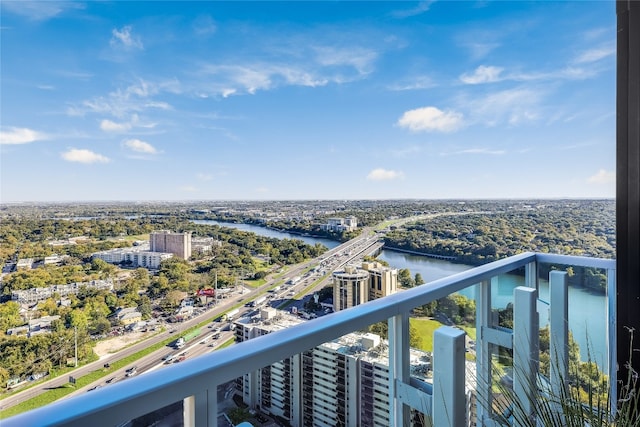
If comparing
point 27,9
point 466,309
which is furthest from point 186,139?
point 466,309

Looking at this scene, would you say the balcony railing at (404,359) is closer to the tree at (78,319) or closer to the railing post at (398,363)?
the railing post at (398,363)

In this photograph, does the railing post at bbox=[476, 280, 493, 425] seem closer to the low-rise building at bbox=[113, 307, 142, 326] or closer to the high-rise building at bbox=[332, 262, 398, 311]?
the high-rise building at bbox=[332, 262, 398, 311]

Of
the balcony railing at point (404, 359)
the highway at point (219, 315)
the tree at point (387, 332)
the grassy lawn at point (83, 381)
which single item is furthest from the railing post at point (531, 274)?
the grassy lawn at point (83, 381)

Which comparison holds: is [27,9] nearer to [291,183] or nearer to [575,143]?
[291,183]

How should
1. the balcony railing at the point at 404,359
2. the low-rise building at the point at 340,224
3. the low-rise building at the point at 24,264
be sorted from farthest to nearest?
the low-rise building at the point at 340,224 < the low-rise building at the point at 24,264 < the balcony railing at the point at 404,359

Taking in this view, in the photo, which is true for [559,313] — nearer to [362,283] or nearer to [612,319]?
[612,319]

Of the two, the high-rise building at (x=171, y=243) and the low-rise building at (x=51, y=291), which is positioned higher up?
the high-rise building at (x=171, y=243)
